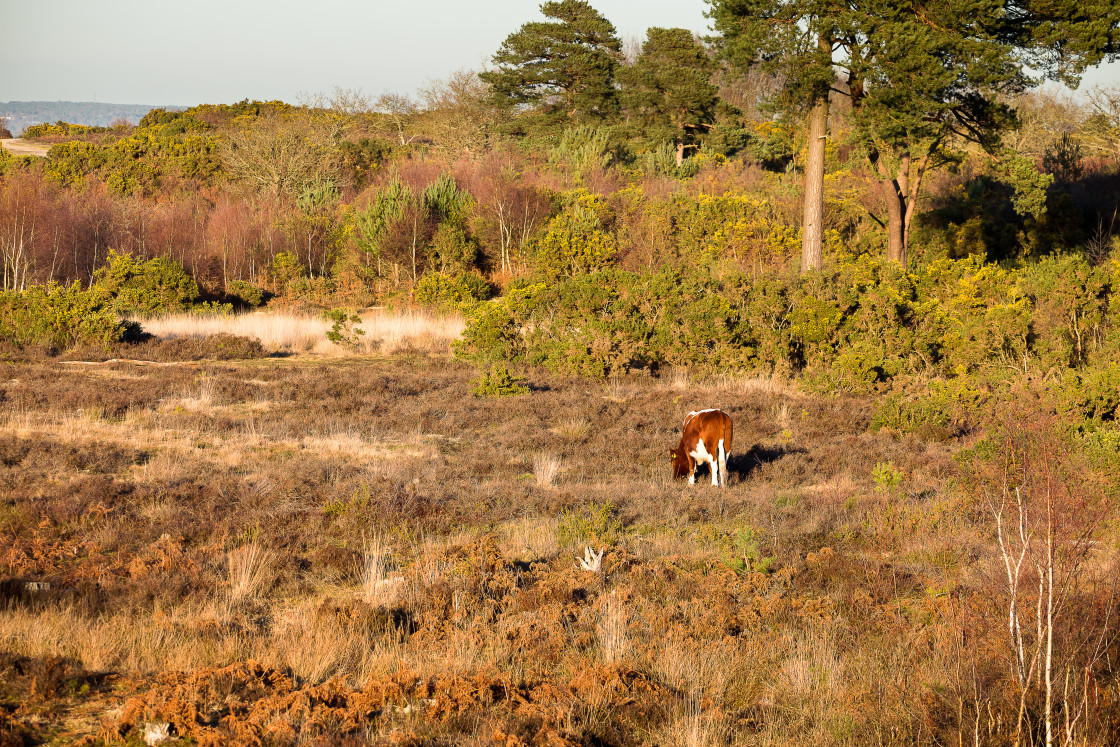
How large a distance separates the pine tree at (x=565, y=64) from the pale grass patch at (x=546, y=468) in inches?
1246

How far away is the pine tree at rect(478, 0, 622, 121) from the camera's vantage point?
39.2 m

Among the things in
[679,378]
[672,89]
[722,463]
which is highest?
[672,89]

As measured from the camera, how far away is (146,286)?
2383 cm

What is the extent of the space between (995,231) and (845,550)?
2194 centimetres

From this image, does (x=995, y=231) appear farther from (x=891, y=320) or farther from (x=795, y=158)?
(x=891, y=320)

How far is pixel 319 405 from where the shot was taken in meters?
13.2

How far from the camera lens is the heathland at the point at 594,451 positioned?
4039mm

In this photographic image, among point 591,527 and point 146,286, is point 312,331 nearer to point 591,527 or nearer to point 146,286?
point 146,286

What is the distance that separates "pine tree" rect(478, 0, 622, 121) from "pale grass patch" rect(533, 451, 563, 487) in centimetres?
3166

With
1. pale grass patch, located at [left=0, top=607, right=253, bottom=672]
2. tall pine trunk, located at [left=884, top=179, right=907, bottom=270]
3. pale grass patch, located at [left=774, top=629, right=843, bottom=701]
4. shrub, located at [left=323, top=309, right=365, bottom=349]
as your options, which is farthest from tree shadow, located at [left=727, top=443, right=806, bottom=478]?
tall pine trunk, located at [left=884, top=179, right=907, bottom=270]

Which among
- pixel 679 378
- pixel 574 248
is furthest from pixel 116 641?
pixel 574 248

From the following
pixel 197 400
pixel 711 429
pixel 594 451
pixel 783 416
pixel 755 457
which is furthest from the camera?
pixel 197 400

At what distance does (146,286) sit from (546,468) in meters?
18.7

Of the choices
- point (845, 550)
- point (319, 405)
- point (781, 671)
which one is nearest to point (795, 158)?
point (319, 405)
